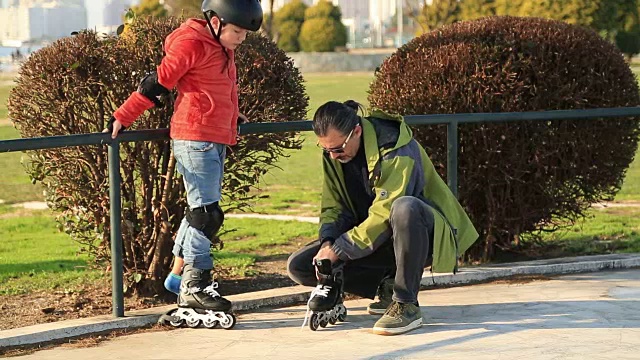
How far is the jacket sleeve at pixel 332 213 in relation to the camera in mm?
5523

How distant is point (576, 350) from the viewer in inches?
201

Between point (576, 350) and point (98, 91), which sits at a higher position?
point (98, 91)

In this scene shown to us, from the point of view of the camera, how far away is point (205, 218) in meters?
5.44

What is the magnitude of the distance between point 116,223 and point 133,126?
0.66 meters

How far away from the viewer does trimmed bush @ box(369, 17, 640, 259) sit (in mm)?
6793

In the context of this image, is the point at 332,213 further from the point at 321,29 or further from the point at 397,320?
the point at 321,29

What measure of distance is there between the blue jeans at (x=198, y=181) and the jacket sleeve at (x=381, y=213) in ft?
2.12

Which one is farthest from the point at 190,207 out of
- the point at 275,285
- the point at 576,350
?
the point at 576,350

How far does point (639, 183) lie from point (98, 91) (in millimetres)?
8431

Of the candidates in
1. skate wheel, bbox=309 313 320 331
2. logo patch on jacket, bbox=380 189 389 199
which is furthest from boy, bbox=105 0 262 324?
logo patch on jacket, bbox=380 189 389 199

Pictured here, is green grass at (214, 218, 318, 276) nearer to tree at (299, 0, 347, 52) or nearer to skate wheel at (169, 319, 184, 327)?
skate wheel at (169, 319, 184, 327)

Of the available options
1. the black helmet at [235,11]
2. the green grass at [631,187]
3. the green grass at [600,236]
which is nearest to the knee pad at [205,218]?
the black helmet at [235,11]

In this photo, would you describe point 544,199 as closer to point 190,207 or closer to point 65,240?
point 190,207

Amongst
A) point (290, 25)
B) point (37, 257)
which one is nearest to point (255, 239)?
point (37, 257)
